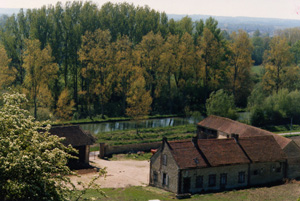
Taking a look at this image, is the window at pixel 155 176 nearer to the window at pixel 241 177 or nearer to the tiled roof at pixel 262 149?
the window at pixel 241 177

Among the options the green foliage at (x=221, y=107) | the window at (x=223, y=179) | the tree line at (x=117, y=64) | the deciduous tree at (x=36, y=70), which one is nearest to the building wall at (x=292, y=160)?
the window at (x=223, y=179)

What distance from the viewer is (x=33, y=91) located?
6706 centimetres

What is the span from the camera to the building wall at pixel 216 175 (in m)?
39.2

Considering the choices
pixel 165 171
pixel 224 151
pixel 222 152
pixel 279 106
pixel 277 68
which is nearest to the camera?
pixel 165 171

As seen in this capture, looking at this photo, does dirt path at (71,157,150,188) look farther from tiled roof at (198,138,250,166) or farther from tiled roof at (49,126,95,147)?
tiled roof at (198,138,250,166)

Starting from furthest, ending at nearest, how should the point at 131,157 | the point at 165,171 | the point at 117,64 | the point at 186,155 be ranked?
the point at 117,64 < the point at 131,157 < the point at 165,171 < the point at 186,155

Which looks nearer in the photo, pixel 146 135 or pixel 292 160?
pixel 292 160

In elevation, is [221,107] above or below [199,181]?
above

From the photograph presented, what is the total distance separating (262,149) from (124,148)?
17.8 metres

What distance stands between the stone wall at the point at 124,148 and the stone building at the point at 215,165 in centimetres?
1122

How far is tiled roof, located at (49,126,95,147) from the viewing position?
151 feet

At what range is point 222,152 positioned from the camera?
138 feet

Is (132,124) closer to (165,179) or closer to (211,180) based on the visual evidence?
(165,179)

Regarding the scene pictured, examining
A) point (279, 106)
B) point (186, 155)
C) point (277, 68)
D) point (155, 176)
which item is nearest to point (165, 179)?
point (155, 176)
